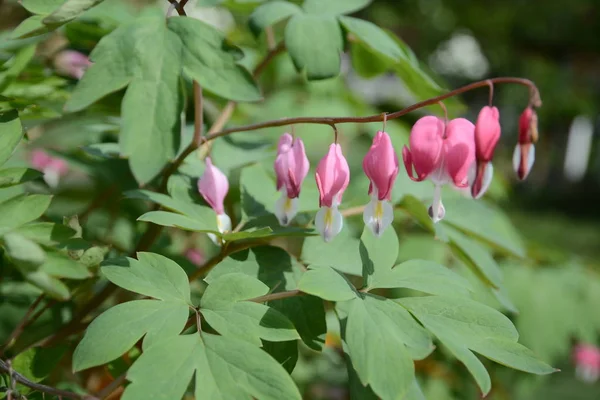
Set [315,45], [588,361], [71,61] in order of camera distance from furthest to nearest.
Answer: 1. [588,361]
2. [71,61]
3. [315,45]

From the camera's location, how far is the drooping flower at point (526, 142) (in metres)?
0.80

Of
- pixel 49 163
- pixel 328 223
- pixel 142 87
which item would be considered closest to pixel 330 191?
pixel 328 223

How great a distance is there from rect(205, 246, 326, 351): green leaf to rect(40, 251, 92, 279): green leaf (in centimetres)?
14

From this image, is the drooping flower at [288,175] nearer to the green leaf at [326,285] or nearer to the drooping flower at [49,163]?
the green leaf at [326,285]

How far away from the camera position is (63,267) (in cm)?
70

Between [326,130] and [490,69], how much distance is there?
11450mm

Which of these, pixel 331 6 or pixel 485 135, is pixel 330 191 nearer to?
pixel 485 135

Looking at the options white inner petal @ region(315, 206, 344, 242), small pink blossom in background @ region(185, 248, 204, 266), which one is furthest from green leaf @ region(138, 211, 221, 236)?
small pink blossom in background @ region(185, 248, 204, 266)

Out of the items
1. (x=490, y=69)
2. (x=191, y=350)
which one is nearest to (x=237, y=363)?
(x=191, y=350)

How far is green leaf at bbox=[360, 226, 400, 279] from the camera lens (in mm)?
784

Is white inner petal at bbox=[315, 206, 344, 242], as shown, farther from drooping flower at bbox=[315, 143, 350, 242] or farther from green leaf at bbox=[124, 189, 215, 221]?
green leaf at bbox=[124, 189, 215, 221]

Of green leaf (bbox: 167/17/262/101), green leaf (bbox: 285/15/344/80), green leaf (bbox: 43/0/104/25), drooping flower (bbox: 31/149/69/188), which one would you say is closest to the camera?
green leaf (bbox: 43/0/104/25)

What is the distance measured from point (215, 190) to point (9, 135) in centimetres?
26

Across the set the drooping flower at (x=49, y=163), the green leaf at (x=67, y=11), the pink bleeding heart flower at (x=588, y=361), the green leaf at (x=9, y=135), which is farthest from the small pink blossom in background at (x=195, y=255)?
the pink bleeding heart flower at (x=588, y=361)
